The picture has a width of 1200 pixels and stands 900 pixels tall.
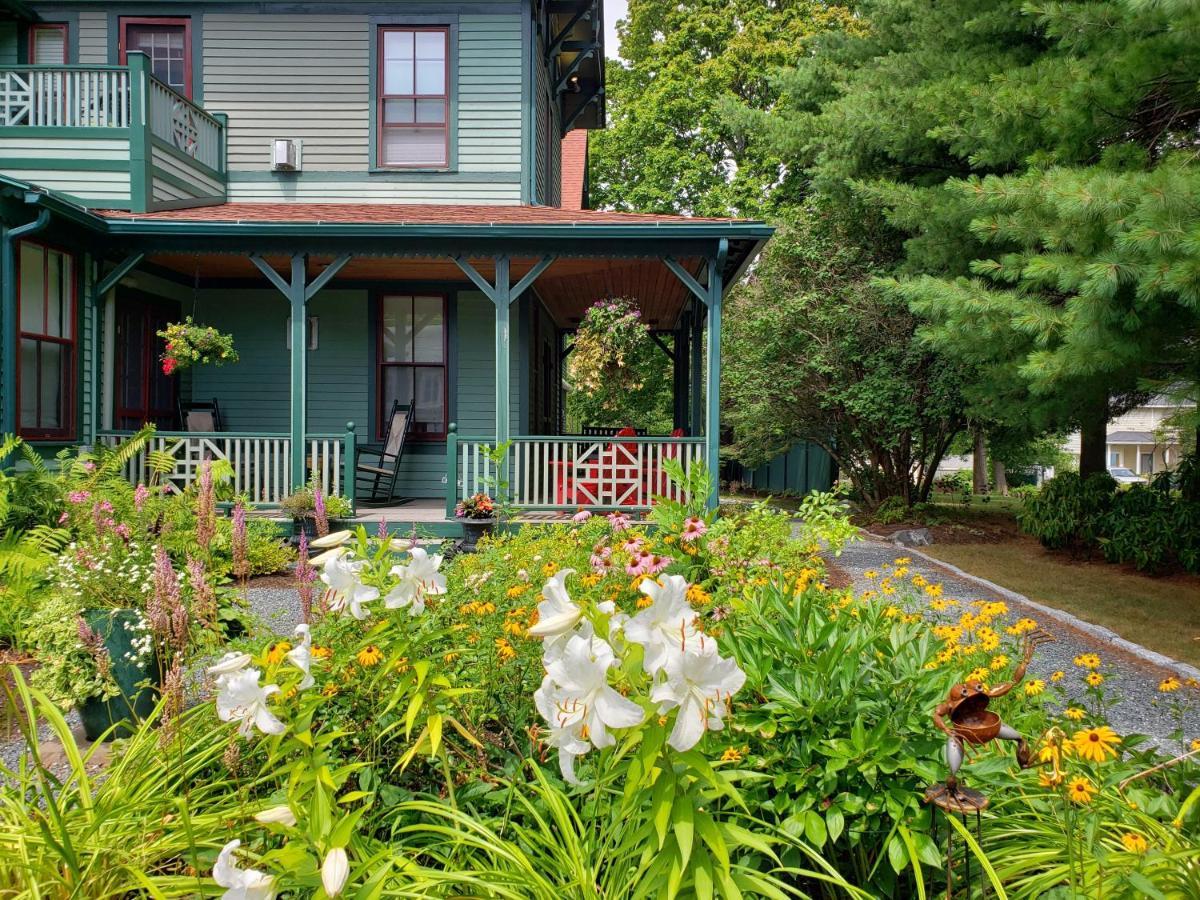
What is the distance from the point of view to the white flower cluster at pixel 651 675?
1286 millimetres

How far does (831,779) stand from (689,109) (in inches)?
1035

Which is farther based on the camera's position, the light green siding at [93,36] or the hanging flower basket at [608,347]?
the light green siding at [93,36]

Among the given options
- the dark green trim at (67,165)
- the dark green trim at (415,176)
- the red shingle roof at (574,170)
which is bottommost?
the dark green trim at (67,165)

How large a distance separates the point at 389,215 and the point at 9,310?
12.0 feet

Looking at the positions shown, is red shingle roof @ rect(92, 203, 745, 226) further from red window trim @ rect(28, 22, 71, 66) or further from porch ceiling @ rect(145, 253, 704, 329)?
red window trim @ rect(28, 22, 71, 66)

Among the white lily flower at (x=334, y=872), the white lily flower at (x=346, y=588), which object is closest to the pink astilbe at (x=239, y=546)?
the white lily flower at (x=346, y=588)

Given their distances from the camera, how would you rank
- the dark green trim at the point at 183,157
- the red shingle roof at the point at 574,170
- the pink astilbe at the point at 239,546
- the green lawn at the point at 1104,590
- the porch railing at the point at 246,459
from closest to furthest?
the pink astilbe at the point at 239,546
the green lawn at the point at 1104,590
the porch railing at the point at 246,459
the dark green trim at the point at 183,157
the red shingle roof at the point at 574,170

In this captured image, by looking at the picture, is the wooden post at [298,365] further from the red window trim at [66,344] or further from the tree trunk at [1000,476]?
the tree trunk at [1000,476]

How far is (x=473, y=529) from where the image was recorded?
7879mm

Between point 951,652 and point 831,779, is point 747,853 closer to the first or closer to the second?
point 831,779

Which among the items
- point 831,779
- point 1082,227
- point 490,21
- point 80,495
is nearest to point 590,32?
point 490,21

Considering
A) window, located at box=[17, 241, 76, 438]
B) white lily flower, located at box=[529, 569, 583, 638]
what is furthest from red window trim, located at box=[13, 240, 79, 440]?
white lily flower, located at box=[529, 569, 583, 638]

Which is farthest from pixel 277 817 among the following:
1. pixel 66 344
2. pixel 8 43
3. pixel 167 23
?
pixel 8 43

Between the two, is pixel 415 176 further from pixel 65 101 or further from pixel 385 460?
pixel 65 101
